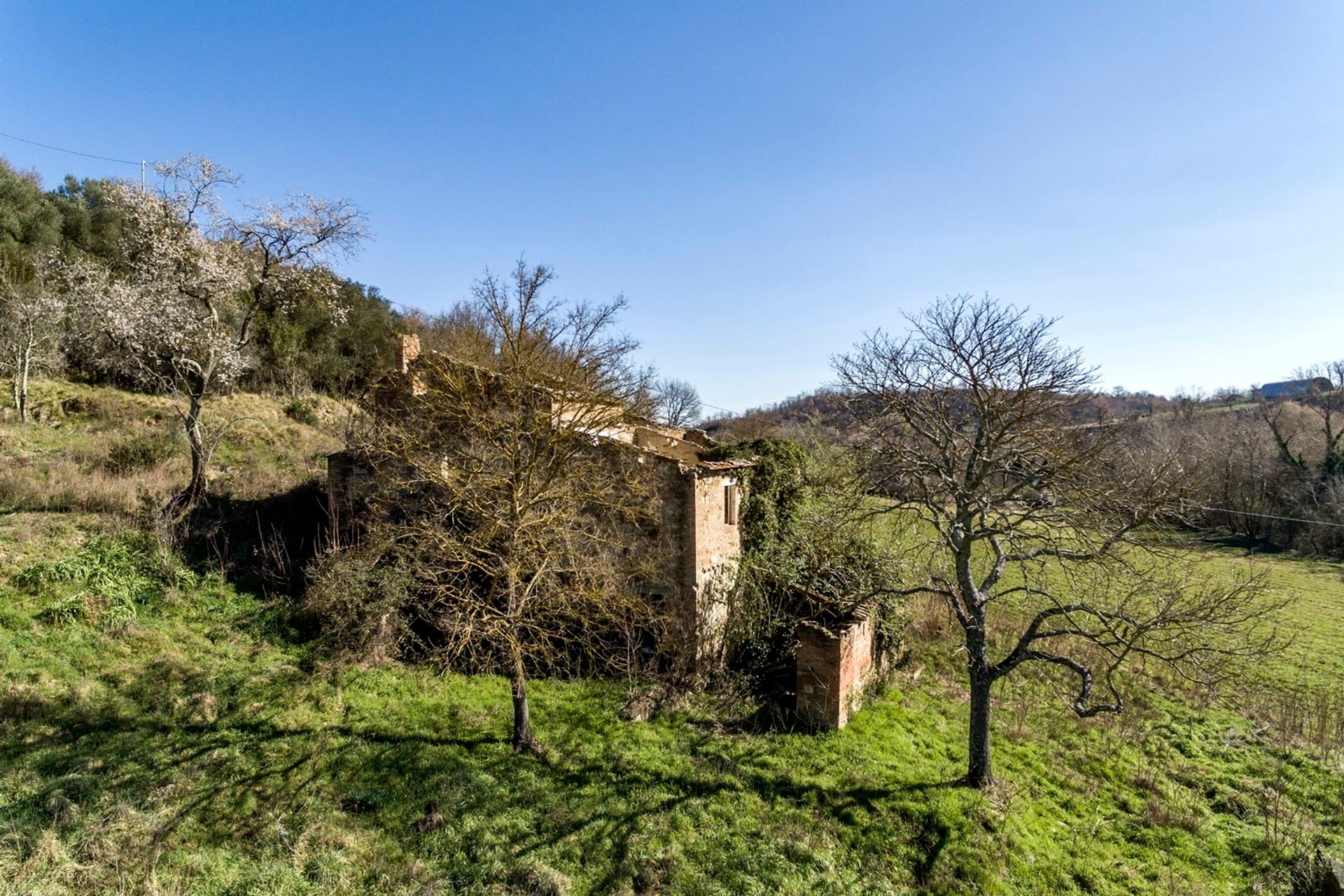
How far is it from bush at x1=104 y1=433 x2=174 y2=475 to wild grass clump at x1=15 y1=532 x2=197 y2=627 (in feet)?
14.9

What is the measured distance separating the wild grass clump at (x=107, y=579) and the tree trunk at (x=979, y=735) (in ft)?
46.1

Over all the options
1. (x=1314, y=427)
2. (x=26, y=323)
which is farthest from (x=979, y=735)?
(x=1314, y=427)

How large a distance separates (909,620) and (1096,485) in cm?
709

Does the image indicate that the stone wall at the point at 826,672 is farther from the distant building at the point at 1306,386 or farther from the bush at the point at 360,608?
the distant building at the point at 1306,386

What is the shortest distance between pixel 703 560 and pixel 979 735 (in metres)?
5.36

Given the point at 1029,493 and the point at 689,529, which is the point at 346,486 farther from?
the point at 1029,493

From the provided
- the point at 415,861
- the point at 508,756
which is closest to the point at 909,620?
the point at 508,756

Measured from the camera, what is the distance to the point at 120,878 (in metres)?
5.74

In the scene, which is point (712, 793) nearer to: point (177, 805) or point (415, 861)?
point (415, 861)

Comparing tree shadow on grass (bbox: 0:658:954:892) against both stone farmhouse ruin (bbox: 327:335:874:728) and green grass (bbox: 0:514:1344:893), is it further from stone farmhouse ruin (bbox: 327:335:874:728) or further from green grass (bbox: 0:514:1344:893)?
stone farmhouse ruin (bbox: 327:335:874:728)

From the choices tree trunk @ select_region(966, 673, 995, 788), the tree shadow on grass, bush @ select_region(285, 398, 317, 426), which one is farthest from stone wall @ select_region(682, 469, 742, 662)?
bush @ select_region(285, 398, 317, 426)

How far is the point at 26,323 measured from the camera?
1720 cm

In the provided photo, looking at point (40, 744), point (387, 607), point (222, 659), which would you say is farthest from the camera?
point (387, 607)

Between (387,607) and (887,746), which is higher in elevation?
(387,607)
